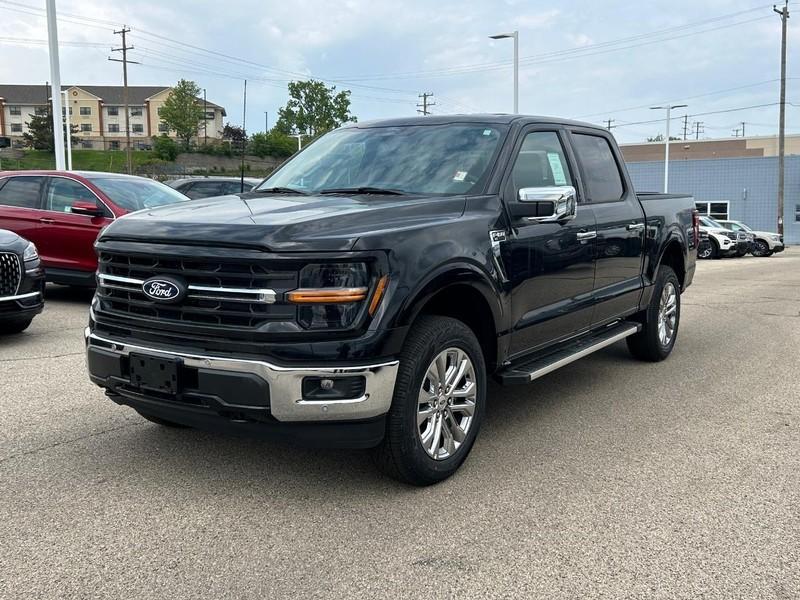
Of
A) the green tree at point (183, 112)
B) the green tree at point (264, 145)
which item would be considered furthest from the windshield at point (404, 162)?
the green tree at point (183, 112)

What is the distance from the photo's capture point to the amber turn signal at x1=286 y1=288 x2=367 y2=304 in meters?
3.37

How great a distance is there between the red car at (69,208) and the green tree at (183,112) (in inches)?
3202

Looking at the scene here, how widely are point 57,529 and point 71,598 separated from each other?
0.63m

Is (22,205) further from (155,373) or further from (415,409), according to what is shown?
(415,409)

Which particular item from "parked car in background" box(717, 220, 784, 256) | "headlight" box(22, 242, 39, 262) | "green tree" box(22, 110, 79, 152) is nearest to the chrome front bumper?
"headlight" box(22, 242, 39, 262)

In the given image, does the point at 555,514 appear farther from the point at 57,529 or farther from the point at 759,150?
the point at 759,150

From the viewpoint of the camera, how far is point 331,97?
8350 cm

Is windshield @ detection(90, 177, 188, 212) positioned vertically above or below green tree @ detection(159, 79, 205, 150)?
below

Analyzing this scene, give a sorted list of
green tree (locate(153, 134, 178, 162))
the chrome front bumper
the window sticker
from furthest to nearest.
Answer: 1. green tree (locate(153, 134, 178, 162))
2. the window sticker
3. the chrome front bumper

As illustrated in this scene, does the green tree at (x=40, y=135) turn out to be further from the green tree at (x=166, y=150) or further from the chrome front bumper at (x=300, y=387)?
the chrome front bumper at (x=300, y=387)

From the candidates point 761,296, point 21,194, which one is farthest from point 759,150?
point 21,194

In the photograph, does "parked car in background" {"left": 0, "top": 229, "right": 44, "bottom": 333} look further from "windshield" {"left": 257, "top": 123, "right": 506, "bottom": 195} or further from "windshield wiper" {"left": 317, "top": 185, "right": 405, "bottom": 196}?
"windshield wiper" {"left": 317, "top": 185, "right": 405, "bottom": 196}

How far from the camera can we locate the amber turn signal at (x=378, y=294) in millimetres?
3438

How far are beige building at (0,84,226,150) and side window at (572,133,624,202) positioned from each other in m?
110
